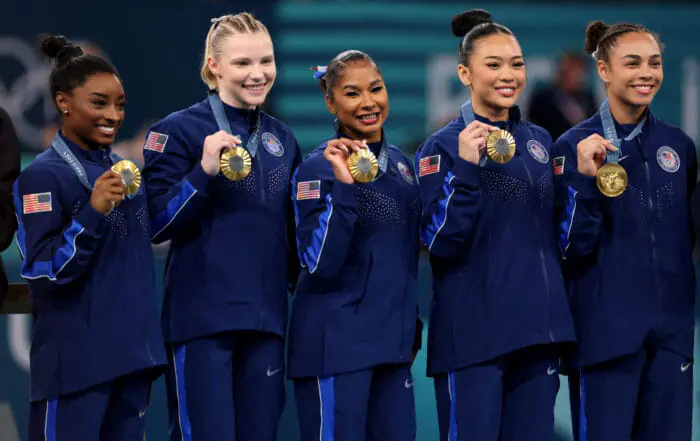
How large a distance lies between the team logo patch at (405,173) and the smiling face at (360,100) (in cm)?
14

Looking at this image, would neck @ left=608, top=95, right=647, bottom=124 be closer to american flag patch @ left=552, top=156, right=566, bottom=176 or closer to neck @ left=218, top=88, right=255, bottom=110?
american flag patch @ left=552, top=156, right=566, bottom=176

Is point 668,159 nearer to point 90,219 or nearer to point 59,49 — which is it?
point 90,219

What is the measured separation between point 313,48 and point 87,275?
689 centimetres

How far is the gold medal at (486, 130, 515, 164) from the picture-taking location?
15.4ft

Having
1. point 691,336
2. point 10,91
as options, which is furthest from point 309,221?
point 10,91

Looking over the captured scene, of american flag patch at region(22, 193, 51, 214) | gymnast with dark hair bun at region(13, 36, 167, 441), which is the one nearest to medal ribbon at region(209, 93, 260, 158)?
gymnast with dark hair bun at region(13, 36, 167, 441)

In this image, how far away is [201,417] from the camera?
4672 mm

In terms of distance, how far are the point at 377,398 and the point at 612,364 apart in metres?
0.92

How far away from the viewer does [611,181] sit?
4.84 m

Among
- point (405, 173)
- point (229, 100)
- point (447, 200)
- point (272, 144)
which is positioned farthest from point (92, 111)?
point (447, 200)

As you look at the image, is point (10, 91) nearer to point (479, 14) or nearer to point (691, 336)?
point (479, 14)

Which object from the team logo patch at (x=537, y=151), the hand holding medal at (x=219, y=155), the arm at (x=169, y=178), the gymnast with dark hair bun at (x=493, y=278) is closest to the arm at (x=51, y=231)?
the arm at (x=169, y=178)

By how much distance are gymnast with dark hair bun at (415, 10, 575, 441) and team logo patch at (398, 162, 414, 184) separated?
0.06m

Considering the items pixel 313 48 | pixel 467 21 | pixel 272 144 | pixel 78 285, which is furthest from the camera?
pixel 313 48
